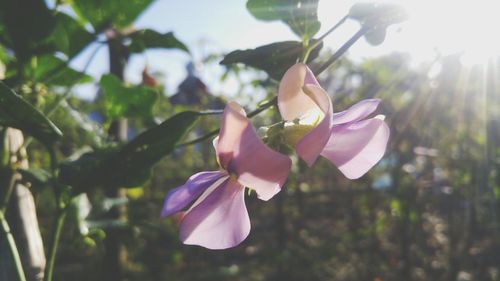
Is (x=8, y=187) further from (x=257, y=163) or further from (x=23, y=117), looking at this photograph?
(x=257, y=163)

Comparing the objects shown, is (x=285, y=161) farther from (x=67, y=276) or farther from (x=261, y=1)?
(x=67, y=276)

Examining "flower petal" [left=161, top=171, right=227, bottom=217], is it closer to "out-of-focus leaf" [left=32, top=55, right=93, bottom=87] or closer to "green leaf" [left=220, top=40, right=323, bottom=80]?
"green leaf" [left=220, top=40, right=323, bottom=80]

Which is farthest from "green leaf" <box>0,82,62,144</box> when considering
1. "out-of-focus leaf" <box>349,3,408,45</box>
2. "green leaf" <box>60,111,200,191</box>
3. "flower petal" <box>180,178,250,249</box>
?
"out-of-focus leaf" <box>349,3,408,45</box>

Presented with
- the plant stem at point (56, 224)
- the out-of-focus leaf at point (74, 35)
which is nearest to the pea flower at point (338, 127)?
the plant stem at point (56, 224)

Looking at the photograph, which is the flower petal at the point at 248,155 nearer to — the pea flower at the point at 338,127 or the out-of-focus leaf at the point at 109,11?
the pea flower at the point at 338,127

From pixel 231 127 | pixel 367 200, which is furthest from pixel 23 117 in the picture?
pixel 367 200
